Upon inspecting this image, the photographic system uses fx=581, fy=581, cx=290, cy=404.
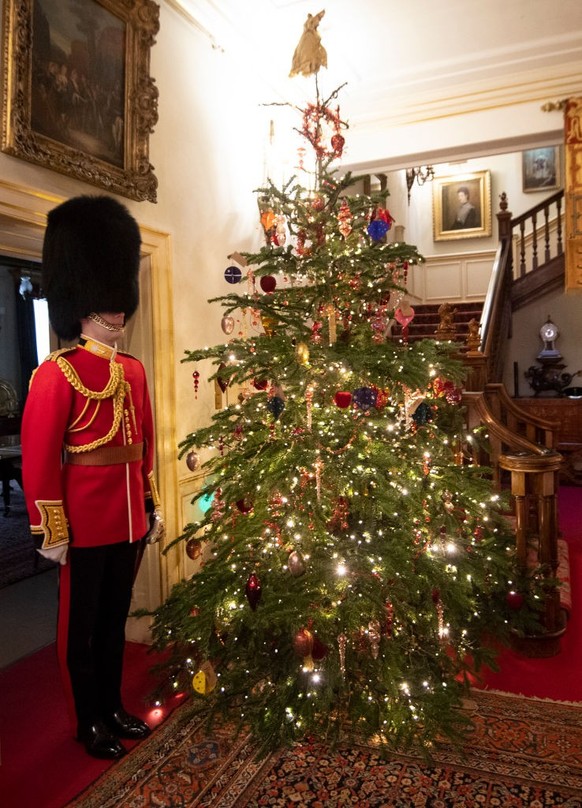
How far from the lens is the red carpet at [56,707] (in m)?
2.02

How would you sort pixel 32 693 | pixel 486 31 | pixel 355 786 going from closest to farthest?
pixel 355 786
pixel 32 693
pixel 486 31

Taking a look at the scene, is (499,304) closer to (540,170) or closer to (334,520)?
(540,170)

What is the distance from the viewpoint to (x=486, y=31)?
3682mm

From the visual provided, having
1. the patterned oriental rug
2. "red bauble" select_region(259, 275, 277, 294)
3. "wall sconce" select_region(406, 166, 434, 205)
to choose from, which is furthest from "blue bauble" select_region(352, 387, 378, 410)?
"wall sconce" select_region(406, 166, 434, 205)

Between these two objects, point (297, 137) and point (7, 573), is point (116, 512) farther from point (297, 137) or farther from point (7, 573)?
point (297, 137)

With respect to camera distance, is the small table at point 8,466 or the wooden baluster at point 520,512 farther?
the small table at point 8,466

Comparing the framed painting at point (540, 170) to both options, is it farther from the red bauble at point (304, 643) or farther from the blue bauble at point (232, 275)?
the red bauble at point (304, 643)

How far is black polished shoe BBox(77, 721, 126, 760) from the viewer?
2.13 meters

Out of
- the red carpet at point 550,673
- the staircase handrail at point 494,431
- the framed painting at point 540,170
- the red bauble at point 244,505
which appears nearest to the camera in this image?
the red bauble at point 244,505

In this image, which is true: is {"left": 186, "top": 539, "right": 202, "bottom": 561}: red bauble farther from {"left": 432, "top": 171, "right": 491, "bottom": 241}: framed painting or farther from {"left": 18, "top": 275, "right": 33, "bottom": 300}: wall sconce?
{"left": 432, "top": 171, "right": 491, "bottom": 241}: framed painting

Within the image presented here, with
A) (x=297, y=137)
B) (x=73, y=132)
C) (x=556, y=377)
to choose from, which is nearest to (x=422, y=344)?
(x=73, y=132)

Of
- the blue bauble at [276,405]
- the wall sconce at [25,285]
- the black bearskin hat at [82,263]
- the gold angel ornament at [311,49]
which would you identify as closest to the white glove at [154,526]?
the blue bauble at [276,405]

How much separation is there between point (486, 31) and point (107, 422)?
3.45 metres

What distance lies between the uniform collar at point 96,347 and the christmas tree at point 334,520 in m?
0.41
